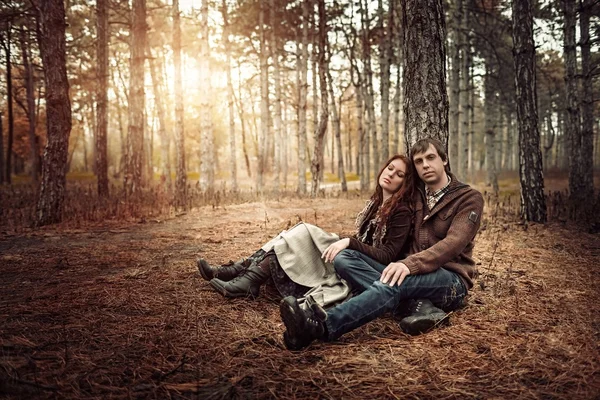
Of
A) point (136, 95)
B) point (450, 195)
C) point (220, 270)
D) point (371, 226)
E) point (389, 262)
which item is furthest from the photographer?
point (136, 95)

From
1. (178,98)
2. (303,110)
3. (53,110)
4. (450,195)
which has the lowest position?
(450,195)

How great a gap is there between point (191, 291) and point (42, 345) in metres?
1.38

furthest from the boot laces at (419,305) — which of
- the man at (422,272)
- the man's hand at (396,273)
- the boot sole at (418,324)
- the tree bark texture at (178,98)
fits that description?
the tree bark texture at (178,98)

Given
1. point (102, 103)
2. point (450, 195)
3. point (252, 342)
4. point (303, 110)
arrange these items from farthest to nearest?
1. point (303, 110)
2. point (102, 103)
3. point (450, 195)
4. point (252, 342)

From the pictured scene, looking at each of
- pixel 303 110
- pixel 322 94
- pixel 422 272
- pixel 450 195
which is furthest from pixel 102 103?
pixel 422 272

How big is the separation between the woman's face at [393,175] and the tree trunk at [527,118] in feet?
18.3

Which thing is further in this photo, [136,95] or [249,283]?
[136,95]

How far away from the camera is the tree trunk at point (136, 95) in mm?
10695

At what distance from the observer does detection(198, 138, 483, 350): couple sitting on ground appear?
8.26ft

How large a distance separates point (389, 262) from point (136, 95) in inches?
406

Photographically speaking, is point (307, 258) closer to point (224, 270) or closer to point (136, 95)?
point (224, 270)

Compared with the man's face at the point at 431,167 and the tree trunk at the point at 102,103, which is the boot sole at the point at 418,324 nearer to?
the man's face at the point at 431,167

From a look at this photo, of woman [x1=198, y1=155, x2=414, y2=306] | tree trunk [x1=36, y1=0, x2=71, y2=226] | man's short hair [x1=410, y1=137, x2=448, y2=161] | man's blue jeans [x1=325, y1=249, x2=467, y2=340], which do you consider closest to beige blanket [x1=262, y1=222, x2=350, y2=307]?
woman [x1=198, y1=155, x2=414, y2=306]

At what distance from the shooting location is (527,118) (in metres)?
7.30
